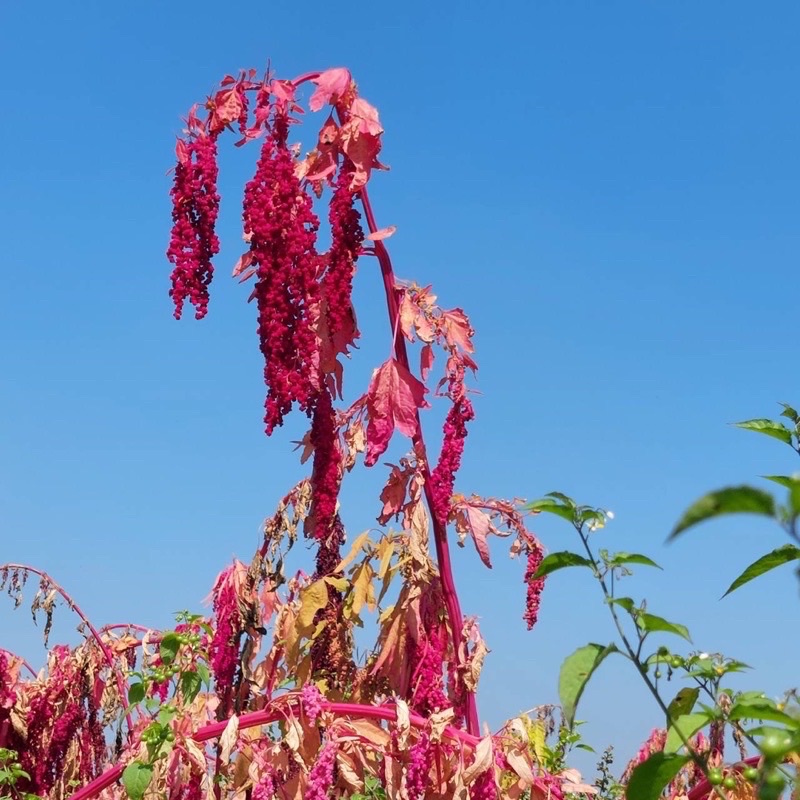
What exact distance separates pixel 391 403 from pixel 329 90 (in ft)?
2.86

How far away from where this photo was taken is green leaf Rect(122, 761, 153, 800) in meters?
2.73

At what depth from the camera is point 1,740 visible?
4.30 meters

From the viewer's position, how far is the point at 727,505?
921 millimetres

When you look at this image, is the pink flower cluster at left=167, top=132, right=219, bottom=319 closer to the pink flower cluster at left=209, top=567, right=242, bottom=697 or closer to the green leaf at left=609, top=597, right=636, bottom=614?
the pink flower cluster at left=209, top=567, right=242, bottom=697

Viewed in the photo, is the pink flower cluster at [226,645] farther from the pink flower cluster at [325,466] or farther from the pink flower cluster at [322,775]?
the pink flower cluster at [322,775]

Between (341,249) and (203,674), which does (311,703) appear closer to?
(203,674)

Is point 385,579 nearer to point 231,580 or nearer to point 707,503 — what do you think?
point 231,580

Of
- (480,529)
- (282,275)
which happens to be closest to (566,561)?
(282,275)

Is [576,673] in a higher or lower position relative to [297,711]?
lower

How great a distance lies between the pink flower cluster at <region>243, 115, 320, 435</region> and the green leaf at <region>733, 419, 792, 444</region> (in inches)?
65.8

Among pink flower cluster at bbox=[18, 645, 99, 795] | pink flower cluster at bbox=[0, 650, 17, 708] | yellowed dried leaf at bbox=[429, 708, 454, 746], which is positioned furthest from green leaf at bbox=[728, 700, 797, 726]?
pink flower cluster at bbox=[0, 650, 17, 708]

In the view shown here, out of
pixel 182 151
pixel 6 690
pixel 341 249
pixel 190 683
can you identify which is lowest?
pixel 190 683

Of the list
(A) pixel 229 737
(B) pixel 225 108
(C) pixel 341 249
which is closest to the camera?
(A) pixel 229 737

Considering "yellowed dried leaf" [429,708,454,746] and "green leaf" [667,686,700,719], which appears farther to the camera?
"yellowed dried leaf" [429,708,454,746]
